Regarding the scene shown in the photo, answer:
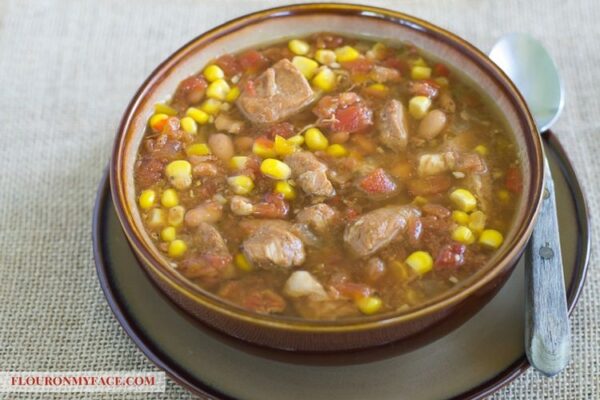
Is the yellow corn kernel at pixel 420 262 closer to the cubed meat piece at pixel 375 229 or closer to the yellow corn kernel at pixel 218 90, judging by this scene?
the cubed meat piece at pixel 375 229

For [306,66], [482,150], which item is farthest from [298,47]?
[482,150]

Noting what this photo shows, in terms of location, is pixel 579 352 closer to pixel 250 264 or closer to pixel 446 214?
pixel 446 214

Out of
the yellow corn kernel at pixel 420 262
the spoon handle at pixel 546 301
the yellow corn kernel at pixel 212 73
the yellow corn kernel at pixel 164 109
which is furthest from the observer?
the yellow corn kernel at pixel 212 73

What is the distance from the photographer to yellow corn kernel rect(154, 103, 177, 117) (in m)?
3.91

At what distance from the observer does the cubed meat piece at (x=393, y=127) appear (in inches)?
145

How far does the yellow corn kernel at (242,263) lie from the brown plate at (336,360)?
31 centimetres

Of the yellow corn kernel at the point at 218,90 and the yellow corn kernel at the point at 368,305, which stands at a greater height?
the yellow corn kernel at the point at 218,90

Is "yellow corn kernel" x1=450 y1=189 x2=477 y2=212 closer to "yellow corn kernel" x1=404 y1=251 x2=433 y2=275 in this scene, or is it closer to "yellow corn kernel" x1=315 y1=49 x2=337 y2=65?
"yellow corn kernel" x1=404 y1=251 x2=433 y2=275

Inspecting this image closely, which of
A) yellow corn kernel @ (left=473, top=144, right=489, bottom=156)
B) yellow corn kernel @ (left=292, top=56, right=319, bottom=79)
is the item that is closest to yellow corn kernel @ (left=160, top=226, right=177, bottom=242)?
yellow corn kernel @ (left=292, top=56, right=319, bottom=79)

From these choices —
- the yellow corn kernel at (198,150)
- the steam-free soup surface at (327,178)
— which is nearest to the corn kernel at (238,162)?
the steam-free soup surface at (327,178)

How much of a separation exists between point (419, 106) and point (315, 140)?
0.59m

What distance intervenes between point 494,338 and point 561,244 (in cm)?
66

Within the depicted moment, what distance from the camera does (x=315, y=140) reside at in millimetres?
3709

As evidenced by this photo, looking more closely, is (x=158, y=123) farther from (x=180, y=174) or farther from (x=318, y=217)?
(x=318, y=217)
